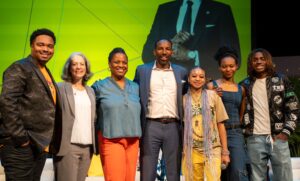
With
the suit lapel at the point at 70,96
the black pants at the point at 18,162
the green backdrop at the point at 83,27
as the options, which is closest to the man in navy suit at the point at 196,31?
the green backdrop at the point at 83,27

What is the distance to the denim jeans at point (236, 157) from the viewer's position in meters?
3.21

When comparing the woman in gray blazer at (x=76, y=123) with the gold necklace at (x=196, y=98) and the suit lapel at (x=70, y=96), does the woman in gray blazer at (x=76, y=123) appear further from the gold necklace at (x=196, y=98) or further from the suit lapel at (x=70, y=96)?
the gold necklace at (x=196, y=98)

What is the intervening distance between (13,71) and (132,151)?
1.21 meters

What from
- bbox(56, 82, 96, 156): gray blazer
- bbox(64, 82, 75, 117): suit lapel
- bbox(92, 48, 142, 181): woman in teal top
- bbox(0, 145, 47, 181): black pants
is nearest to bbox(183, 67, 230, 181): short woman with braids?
bbox(92, 48, 142, 181): woman in teal top

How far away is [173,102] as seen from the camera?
335cm

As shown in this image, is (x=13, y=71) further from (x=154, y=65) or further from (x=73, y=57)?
(x=154, y=65)

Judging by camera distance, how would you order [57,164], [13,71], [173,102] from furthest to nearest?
[173,102] < [57,164] < [13,71]

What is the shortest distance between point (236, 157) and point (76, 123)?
1.34 metres

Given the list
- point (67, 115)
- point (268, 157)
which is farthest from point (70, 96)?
point (268, 157)

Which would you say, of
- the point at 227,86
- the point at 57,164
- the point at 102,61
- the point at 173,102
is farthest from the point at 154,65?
the point at 102,61

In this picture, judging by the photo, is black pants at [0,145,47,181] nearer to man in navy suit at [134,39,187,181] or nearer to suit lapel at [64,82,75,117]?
suit lapel at [64,82,75,117]

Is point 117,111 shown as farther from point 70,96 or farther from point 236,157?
point 236,157

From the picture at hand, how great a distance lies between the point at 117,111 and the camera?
313cm

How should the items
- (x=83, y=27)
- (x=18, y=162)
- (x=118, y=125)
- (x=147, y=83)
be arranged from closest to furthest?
1. (x=18, y=162)
2. (x=118, y=125)
3. (x=147, y=83)
4. (x=83, y=27)
